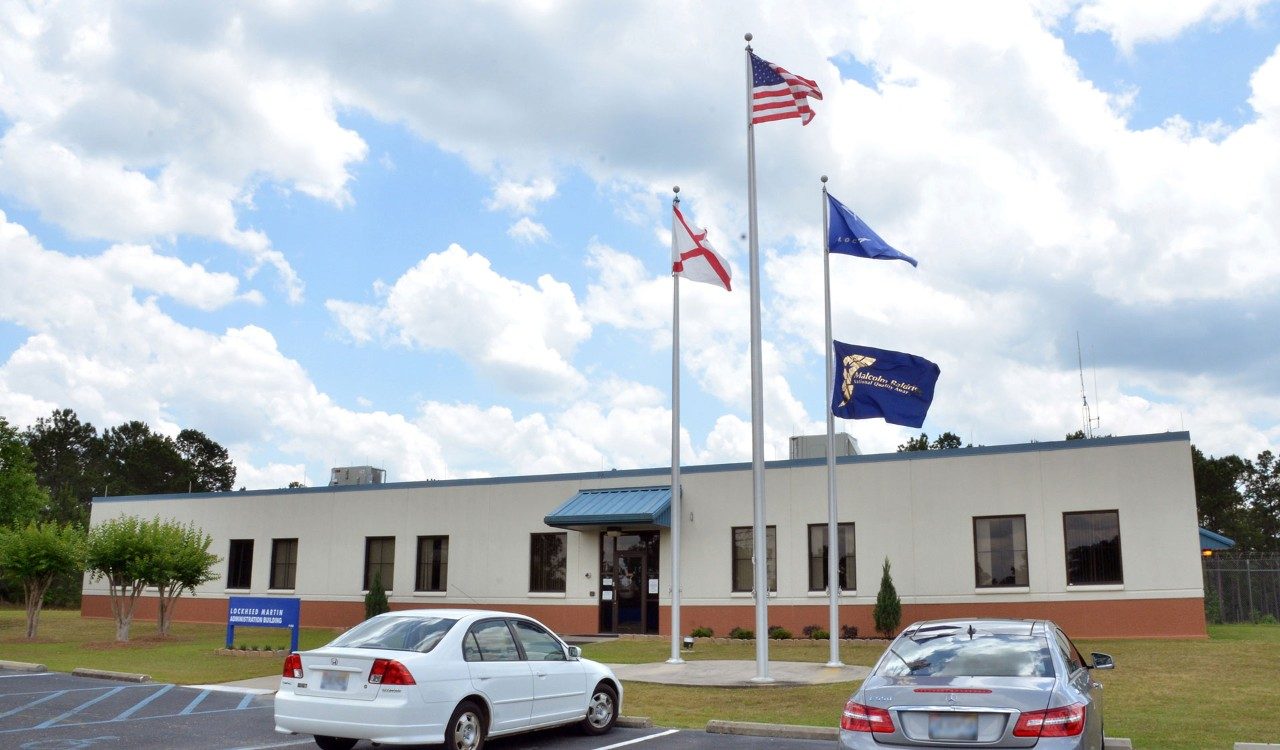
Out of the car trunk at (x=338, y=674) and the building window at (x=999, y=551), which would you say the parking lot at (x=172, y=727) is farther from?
the building window at (x=999, y=551)

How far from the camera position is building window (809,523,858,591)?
2575 cm

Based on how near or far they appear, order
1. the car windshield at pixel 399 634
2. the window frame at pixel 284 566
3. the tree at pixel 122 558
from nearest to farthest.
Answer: the car windshield at pixel 399 634
the tree at pixel 122 558
the window frame at pixel 284 566

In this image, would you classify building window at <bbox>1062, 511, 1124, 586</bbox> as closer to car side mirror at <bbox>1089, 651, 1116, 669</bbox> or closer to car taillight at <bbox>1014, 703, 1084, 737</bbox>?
car side mirror at <bbox>1089, 651, 1116, 669</bbox>

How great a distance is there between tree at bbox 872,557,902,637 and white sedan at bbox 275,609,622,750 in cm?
1418

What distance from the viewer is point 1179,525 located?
74.6ft

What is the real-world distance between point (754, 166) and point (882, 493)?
10.6m

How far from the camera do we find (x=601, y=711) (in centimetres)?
1196

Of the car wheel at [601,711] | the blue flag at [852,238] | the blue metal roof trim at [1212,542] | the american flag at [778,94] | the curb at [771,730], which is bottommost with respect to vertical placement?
the curb at [771,730]

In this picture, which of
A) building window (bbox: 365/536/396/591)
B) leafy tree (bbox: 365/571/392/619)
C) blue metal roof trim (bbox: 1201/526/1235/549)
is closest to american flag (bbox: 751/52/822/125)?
blue metal roof trim (bbox: 1201/526/1235/549)

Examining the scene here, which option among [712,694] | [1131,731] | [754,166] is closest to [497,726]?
[712,694]

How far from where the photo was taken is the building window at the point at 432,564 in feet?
101

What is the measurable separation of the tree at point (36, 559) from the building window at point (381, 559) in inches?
302

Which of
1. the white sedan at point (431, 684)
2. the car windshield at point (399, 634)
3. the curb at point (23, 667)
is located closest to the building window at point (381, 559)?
the curb at point (23, 667)

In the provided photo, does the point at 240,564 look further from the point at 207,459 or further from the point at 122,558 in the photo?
the point at 207,459
